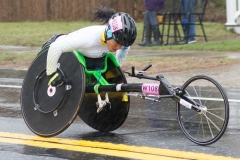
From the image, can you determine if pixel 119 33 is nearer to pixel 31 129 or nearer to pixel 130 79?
pixel 31 129

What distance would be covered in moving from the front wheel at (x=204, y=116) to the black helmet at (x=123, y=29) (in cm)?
70

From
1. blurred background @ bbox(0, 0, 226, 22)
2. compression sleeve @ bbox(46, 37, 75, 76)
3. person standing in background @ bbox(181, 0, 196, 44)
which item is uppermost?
compression sleeve @ bbox(46, 37, 75, 76)

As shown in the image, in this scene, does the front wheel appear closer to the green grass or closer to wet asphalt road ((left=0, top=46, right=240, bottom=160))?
wet asphalt road ((left=0, top=46, right=240, bottom=160))

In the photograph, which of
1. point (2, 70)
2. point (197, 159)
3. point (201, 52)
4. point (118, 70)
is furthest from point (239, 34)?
point (197, 159)

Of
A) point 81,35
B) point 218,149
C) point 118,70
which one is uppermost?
point 81,35

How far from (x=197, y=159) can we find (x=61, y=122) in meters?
1.47

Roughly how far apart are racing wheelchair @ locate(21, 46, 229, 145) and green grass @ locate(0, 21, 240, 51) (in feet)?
27.3

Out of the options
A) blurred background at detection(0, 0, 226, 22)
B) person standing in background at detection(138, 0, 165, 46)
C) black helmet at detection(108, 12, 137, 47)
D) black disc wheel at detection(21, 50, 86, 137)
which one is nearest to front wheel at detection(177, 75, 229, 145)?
black helmet at detection(108, 12, 137, 47)

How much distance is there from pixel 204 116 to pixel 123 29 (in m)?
1.25

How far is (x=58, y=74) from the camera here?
646 cm

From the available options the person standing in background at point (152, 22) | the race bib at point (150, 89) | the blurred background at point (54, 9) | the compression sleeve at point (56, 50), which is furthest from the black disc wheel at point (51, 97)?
the blurred background at point (54, 9)

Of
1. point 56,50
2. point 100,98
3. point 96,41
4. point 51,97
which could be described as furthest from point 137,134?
point 56,50

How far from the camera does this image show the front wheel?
6.06 meters

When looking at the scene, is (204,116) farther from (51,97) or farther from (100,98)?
(51,97)
